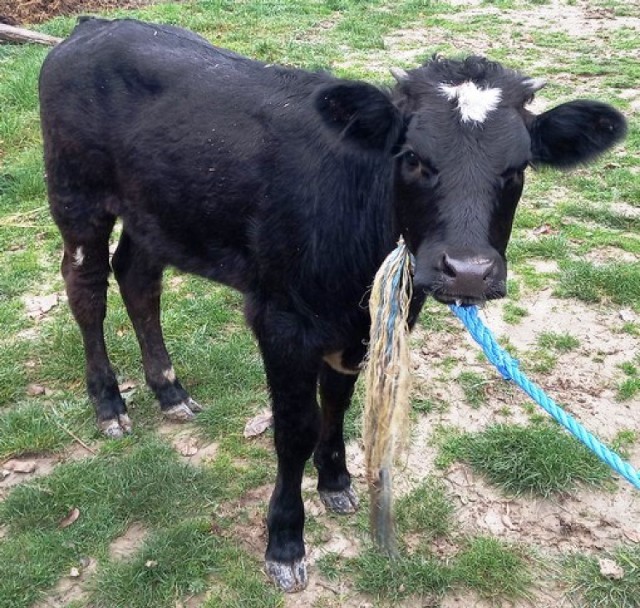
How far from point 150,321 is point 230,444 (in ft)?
3.09

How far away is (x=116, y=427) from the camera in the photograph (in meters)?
4.31

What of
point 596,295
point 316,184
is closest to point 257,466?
point 316,184

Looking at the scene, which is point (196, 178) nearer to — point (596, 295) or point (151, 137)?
point (151, 137)

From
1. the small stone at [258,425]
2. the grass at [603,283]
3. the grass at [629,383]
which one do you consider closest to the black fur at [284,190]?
the small stone at [258,425]

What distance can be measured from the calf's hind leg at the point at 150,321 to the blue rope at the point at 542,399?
2.26 m

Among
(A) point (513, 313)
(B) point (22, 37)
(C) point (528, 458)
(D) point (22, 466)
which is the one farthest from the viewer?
(B) point (22, 37)

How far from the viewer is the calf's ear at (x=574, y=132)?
108 inches

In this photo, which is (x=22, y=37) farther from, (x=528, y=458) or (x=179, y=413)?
(x=528, y=458)

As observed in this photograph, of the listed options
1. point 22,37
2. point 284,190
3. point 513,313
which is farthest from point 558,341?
point 22,37

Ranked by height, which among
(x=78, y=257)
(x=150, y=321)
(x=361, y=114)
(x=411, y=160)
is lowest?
(x=150, y=321)

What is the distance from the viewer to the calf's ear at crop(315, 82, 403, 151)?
2680 mm

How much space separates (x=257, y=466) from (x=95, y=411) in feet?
3.65

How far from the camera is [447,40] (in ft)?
40.1

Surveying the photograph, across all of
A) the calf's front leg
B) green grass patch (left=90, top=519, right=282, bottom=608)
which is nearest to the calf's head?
the calf's front leg
